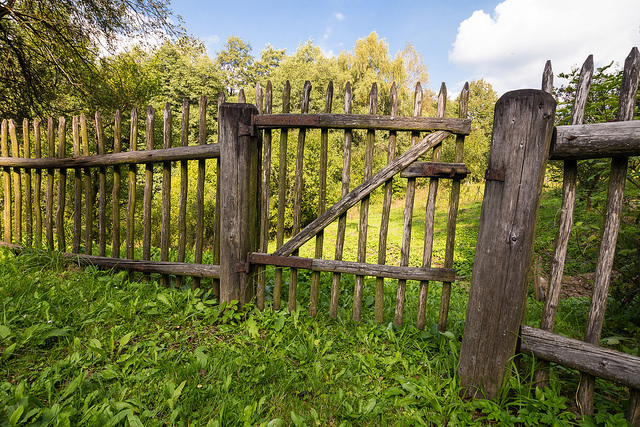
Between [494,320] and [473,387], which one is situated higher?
[494,320]

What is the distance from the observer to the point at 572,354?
1.83 metres

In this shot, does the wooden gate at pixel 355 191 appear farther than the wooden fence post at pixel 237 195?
No

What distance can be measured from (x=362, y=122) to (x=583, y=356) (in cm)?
211

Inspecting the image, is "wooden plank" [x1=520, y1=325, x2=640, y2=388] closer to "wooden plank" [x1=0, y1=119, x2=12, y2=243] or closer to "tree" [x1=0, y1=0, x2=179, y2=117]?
"wooden plank" [x1=0, y1=119, x2=12, y2=243]

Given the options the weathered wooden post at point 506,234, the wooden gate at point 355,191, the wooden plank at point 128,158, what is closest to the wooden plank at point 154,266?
the wooden gate at point 355,191

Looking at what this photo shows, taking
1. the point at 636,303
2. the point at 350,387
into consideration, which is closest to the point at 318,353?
the point at 350,387

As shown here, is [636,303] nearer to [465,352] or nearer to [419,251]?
[465,352]

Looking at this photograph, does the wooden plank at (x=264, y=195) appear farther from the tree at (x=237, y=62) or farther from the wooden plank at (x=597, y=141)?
the tree at (x=237, y=62)

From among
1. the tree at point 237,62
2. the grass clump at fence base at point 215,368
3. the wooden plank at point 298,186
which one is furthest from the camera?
the tree at point 237,62

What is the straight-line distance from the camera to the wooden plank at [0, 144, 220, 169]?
3117mm

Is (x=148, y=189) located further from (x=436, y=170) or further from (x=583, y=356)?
(x=583, y=356)

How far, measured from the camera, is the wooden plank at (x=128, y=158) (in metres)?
3.12

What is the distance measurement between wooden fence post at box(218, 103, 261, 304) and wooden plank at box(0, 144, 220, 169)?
240mm

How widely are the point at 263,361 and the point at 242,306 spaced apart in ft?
2.83
